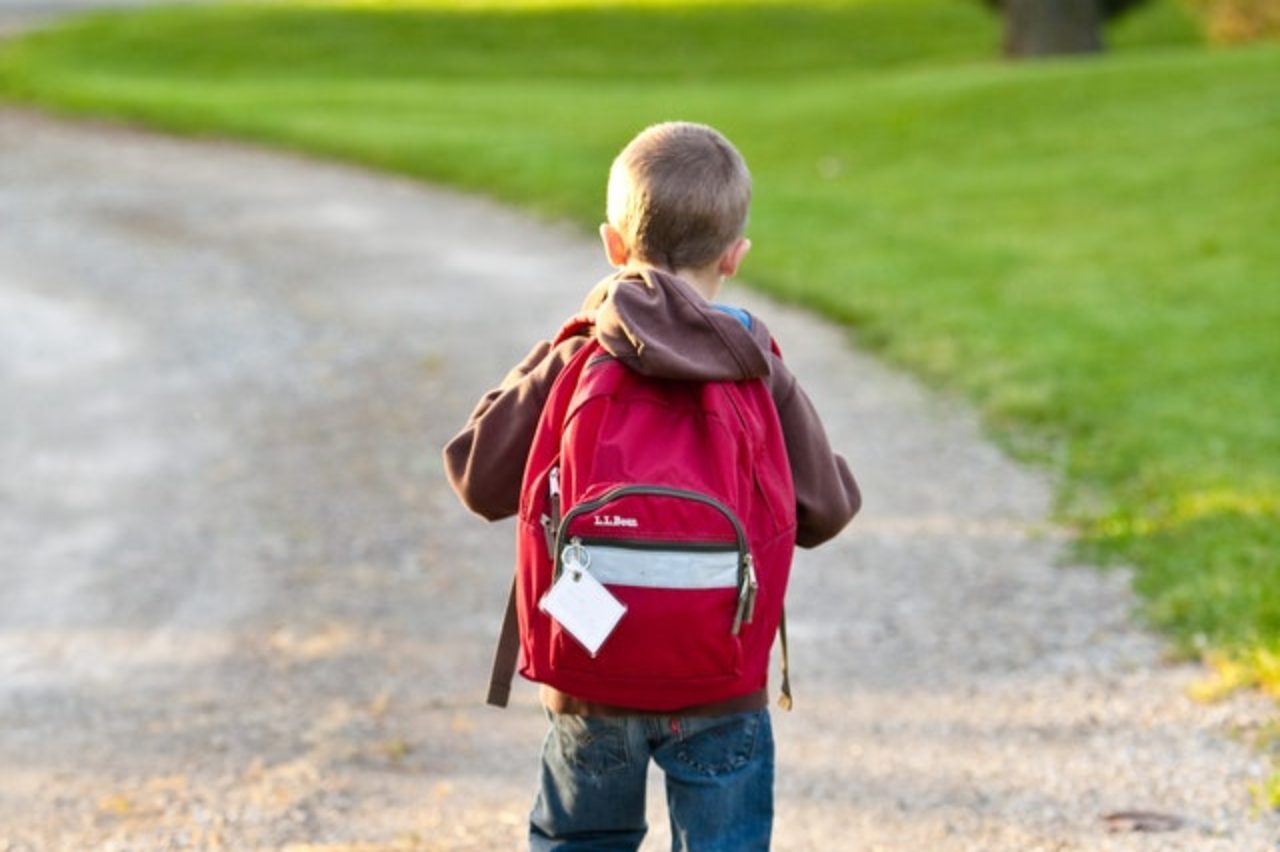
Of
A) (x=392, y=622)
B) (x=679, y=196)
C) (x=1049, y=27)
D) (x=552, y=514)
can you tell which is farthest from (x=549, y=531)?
(x=1049, y=27)

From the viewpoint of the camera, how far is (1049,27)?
23.3m

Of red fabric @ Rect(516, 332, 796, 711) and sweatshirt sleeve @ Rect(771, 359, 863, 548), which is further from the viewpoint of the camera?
sweatshirt sleeve @ Rect(771, 359, 863, 548)

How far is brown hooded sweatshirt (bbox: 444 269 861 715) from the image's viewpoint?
2701 millimetres

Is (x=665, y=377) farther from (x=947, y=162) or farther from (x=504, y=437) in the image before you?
(x=947, y=162)

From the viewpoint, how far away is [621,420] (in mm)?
2711

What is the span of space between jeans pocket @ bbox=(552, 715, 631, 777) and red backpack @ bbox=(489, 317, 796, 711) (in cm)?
7

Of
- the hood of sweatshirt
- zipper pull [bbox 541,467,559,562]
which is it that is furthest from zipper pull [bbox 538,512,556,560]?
the hood of sweatshirt

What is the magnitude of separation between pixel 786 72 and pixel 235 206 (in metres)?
14.0

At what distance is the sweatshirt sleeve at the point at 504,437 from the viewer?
2859 mm

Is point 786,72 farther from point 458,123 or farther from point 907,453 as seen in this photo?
point 907,453

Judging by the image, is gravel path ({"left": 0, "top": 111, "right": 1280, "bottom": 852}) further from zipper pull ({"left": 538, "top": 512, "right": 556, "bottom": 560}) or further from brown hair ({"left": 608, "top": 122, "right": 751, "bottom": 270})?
brown hair ({"left": 608, "top": 122, "right": 751, "bottom": 270})

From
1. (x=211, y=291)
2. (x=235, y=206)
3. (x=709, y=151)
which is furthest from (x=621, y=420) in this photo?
(x=235, y=206)

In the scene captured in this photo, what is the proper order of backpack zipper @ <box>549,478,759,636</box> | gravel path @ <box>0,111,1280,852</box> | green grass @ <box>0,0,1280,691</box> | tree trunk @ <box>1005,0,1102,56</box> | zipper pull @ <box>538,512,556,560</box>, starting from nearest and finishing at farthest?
backpack zipper @ <box>549,478,759,636</box> → zipper pull @ <box>538,512,556,560</box> → gravel path @ <box>0,111,1280,852</box> → green grass @ <box>0,0,1280,691</box> → tree trunk @ <box>1005,0,1102,56</box>

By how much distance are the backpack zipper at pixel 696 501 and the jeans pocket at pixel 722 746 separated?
0.19m
